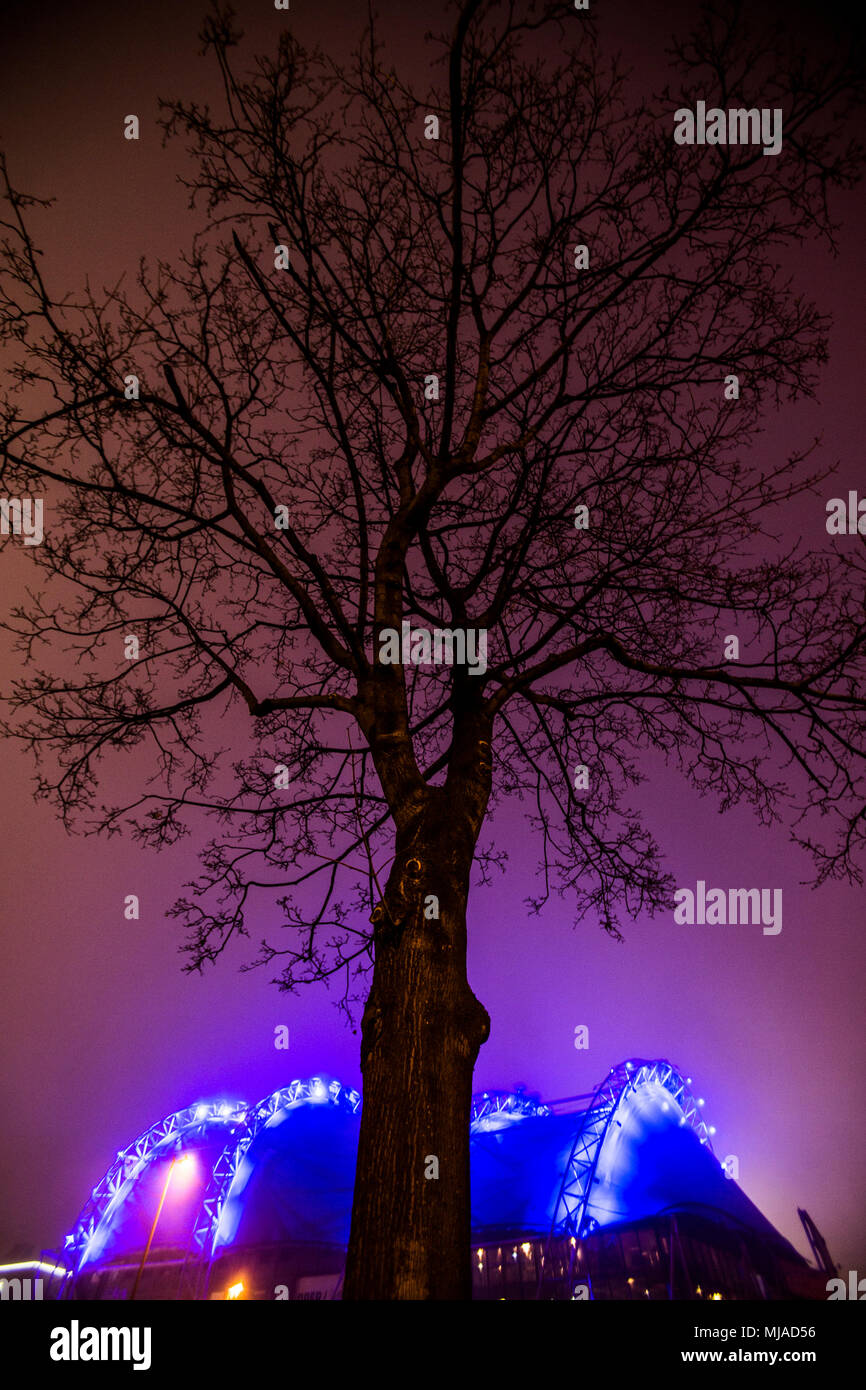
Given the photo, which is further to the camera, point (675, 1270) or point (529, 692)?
point (675, 1270)

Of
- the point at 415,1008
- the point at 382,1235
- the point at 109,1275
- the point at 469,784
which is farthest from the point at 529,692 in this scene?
the point at 109,1275

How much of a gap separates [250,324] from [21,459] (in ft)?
7.18

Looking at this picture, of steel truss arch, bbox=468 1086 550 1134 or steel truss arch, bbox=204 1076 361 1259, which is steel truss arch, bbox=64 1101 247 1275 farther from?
steel truss arch, bbox=468 1086 550 1134

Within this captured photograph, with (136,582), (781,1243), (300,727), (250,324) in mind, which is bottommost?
(781,1243)

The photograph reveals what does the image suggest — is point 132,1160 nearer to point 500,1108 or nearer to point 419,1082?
point 500,1108

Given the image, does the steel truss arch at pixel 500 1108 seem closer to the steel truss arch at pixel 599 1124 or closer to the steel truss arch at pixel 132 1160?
the steel truss arch at pixel 599 1124

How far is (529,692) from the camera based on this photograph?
6.83 m

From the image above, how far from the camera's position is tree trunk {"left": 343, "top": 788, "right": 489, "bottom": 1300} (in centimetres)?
304

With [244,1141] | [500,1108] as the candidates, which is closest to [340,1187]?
[244,1141]

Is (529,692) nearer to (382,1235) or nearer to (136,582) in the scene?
(136,582)

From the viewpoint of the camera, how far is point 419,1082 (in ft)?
11.4
